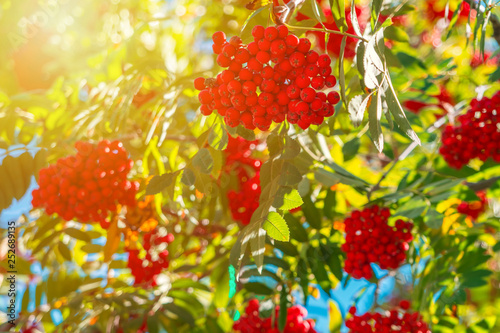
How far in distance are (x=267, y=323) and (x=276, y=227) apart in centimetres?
134

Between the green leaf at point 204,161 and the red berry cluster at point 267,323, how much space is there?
4.11 feet

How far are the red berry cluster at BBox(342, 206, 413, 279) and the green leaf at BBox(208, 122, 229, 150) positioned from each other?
0.94 m

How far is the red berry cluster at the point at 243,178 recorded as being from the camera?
2.79 metres

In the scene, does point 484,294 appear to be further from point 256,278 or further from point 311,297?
point 256,278

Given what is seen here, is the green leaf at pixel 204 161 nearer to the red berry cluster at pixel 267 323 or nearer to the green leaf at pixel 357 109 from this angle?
the green leaf at pixel 357 109

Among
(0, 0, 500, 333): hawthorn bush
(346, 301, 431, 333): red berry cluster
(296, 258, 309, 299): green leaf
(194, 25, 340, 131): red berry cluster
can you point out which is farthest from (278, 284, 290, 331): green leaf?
(194, 25, 340, 131): red berry cluster

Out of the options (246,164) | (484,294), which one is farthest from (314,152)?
(484,294)

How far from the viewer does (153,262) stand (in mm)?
3059

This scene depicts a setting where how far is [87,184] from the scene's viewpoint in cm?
239

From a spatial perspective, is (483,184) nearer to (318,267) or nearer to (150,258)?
(318,267)

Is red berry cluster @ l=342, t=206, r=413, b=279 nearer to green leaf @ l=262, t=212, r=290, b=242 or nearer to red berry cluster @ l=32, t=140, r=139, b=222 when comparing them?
green leaf @ l=262, t=212, r=290, b=242

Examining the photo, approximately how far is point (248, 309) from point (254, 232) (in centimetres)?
133

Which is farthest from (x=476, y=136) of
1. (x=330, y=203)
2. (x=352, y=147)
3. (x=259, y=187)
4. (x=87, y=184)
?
(x=87, y=184)

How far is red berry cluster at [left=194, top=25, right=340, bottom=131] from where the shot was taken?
1591 mm
